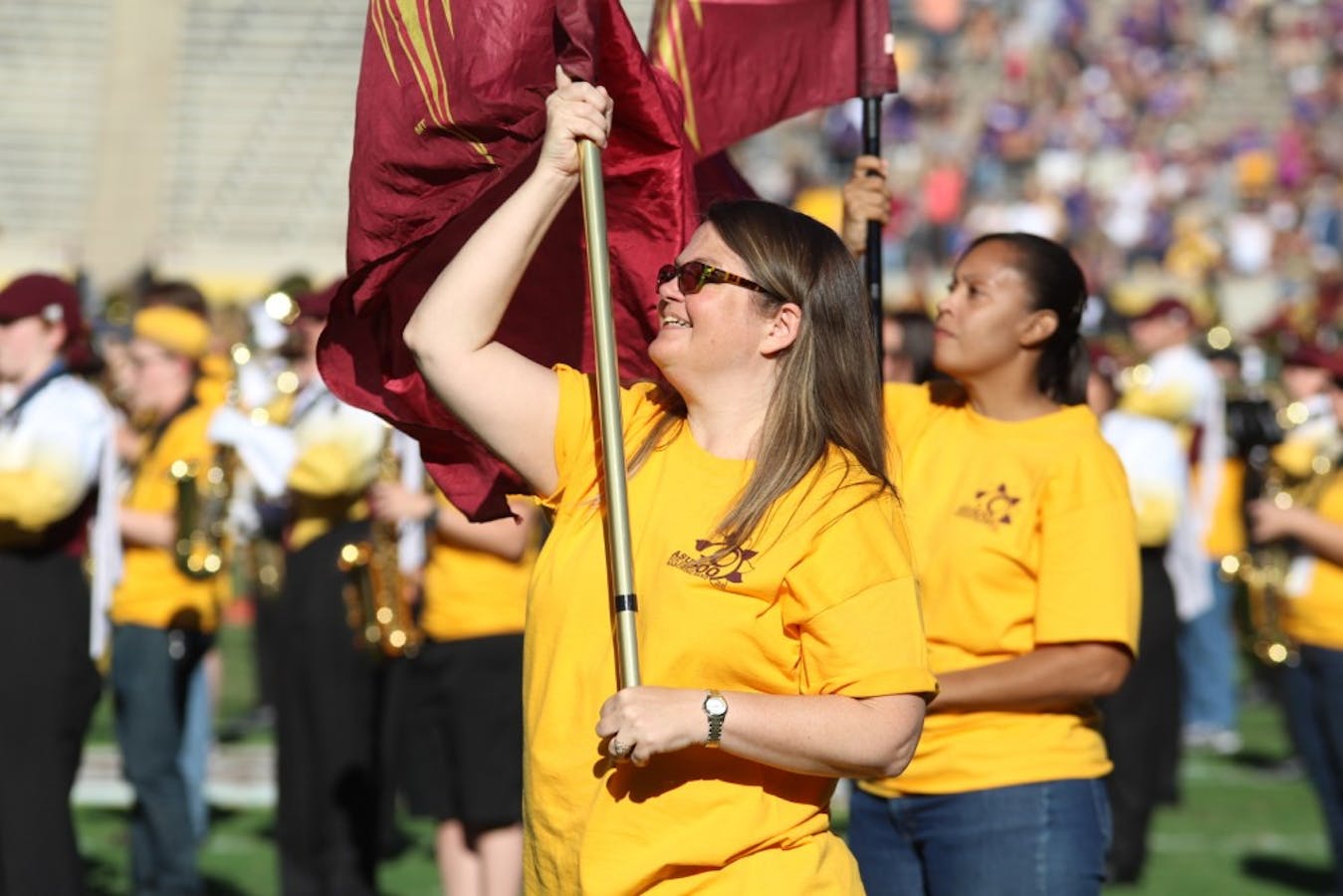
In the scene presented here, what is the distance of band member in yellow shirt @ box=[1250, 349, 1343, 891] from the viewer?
7.29m

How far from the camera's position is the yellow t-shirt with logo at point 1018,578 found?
172 inches

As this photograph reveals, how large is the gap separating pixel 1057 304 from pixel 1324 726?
3.41 meters

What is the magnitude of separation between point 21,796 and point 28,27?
24.4 meters

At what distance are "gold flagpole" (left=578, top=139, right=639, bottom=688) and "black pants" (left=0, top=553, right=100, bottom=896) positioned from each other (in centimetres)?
341

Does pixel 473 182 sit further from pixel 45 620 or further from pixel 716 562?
pixel 45 620

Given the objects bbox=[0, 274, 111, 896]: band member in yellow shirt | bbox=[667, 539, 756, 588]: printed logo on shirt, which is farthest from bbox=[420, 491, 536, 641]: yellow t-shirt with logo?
bbox=[667, 539, 756, 588]: printed logo on shirt

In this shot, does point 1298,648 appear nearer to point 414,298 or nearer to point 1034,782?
point 1034,782

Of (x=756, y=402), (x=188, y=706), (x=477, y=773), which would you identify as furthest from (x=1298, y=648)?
(x=756, y=402)

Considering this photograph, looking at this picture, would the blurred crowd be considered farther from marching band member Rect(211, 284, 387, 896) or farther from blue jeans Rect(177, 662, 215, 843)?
marching band member Rect(211, 284, 387, 896)

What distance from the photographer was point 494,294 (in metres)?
3.34

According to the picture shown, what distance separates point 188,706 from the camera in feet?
27.8

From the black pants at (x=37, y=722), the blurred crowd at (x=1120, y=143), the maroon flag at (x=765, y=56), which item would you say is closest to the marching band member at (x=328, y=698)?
the black pants at (x=37, y=722)

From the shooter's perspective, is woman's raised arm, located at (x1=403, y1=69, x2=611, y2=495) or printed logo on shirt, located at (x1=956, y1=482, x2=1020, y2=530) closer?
woman's raised arm, located at (x1=403, y1=69, x2=611, y2=495)

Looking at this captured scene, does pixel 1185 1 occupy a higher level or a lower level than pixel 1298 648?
higher
